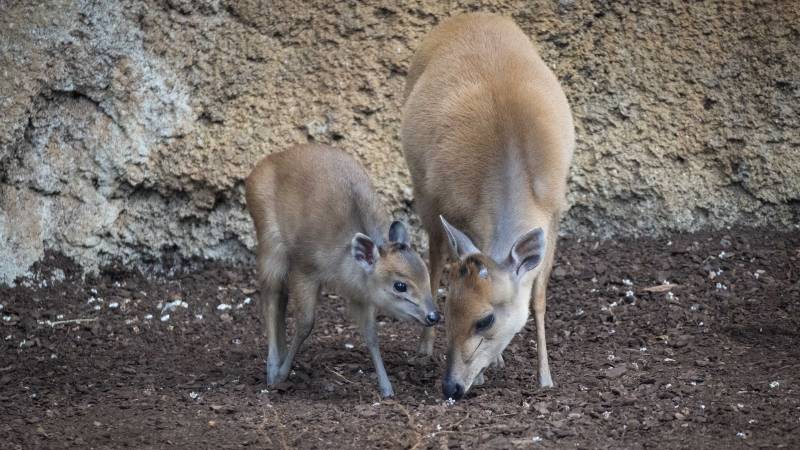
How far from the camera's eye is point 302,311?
707 centimetres

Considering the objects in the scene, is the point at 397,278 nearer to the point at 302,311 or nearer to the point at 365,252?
the point at 365,252

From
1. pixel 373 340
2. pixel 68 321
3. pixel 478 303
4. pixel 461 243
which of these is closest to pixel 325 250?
pixel 373 340

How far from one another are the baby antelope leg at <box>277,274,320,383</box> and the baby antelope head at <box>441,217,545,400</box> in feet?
3.54

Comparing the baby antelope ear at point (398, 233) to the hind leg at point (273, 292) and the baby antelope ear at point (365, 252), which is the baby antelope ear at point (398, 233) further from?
the hind leg at point (273, 292)

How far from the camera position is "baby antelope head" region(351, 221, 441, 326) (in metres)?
6.77

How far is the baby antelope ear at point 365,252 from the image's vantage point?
683cm

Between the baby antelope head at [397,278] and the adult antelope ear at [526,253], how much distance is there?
1.84ft

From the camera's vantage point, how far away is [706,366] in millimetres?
6930

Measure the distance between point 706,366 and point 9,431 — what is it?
4.08m

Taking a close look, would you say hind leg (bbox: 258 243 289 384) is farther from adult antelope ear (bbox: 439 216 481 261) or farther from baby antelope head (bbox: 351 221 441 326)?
adult antelope ear (bbox: 439 216 481 261)

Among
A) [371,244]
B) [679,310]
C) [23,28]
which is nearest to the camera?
[371,244]

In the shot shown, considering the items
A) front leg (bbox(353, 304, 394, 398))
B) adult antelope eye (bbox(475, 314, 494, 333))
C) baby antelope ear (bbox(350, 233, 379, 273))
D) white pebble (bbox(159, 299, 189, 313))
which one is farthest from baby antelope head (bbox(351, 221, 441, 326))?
white pebble (bbox(159, 299, 189, 313))

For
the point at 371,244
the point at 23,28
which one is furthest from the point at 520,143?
the point at 23,28

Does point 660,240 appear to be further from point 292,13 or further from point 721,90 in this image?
point 292,13
